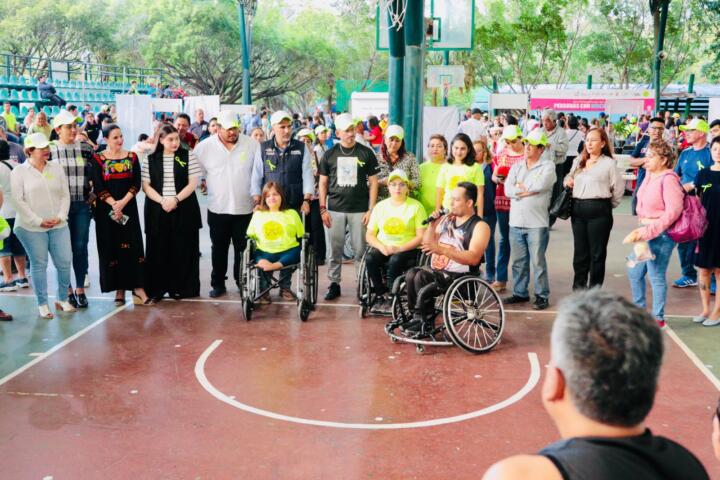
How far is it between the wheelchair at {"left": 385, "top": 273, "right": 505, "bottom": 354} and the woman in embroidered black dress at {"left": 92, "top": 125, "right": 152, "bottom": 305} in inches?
105

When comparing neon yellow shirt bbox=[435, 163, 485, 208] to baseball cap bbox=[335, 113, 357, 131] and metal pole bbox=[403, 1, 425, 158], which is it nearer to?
baseball cap bbox=[335, 113, 357, 131]

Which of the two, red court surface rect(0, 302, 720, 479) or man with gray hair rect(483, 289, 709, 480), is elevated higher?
man with gray hair rect(483, 289, 709, 480)

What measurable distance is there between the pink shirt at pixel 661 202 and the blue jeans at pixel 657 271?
126 mm

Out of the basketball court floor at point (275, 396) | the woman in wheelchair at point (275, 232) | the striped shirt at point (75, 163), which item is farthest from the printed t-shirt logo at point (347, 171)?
the striped shirt at point (75, 163)

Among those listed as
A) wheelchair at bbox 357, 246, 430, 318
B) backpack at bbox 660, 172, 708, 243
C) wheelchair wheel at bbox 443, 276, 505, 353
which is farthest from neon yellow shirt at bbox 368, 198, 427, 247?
backpack at bbox 660, 172, 708, 243

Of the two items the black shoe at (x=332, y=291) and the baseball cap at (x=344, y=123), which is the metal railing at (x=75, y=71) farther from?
the black shoe at (x=332, y=291)

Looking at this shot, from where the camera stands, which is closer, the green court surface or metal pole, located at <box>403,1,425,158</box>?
the green court surface

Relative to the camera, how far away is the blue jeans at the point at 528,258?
7.33 m

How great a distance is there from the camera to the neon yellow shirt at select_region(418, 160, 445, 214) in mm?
7922

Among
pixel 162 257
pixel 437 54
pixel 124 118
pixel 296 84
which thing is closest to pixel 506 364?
pixel 162 257

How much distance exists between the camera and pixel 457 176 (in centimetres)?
755

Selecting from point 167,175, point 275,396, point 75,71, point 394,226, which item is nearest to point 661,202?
point 394,226

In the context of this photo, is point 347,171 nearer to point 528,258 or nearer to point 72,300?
point 528,258

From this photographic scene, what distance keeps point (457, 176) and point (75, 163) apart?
11.8 ft
